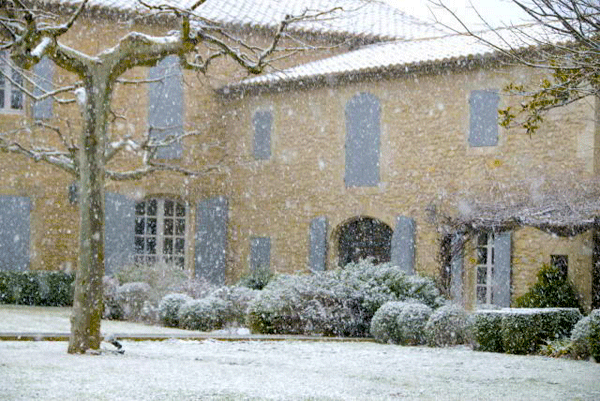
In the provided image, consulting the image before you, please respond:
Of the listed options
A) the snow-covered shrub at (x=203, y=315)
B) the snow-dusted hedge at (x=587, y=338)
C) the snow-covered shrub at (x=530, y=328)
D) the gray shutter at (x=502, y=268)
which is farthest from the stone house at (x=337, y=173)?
the snow-covered shrub at (x=203, y=315)

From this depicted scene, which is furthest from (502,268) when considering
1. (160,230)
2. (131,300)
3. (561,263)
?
(160,230)

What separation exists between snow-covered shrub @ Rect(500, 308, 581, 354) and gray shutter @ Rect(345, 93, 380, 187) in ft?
20.8

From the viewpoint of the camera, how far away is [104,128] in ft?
32.9

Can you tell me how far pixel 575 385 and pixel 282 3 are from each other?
15.5m

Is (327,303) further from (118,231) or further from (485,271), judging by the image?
(118,231)

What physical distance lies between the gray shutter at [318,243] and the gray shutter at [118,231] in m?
3.36

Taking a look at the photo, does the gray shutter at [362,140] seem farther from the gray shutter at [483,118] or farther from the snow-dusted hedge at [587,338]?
the snow-dusted hedge at [587,338]

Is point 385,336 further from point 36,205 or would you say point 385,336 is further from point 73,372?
point 36,205

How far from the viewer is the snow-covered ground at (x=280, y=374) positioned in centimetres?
723

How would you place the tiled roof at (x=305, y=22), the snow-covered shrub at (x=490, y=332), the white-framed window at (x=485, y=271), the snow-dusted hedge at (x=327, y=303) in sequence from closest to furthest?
the snow-covered shrub at (x=490, y=332) < the snow-dusted hedge at (x=327, y=303) < the white-framed window at (x=485, y=271) < the tiled roof at (x=305, y=22)

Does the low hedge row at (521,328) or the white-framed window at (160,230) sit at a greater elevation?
the white-framed window at (160,230)

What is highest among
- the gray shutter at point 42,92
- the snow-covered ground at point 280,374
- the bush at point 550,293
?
the gray shutter at point 42,92

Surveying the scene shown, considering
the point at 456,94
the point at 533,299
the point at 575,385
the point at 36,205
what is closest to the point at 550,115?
the point at 456,94

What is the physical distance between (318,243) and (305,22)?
4.47m
